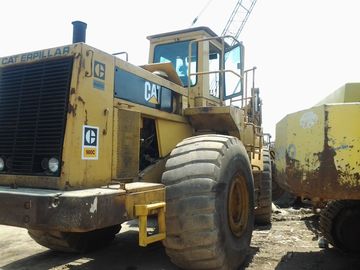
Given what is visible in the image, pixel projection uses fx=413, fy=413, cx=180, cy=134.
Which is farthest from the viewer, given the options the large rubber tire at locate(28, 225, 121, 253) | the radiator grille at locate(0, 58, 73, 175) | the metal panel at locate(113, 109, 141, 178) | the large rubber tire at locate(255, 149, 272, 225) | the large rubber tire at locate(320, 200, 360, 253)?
the large rubber tire at locate(255, 149, 272, 225)

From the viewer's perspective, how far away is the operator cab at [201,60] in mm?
6059

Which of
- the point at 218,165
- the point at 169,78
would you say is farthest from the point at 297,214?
the point at 218,165

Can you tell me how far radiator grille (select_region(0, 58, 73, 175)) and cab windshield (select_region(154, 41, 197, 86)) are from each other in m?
2.49

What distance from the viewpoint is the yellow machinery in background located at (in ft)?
9.93

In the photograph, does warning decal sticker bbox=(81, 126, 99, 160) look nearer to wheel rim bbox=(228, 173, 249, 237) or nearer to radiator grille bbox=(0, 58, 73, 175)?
radiator grille bbox=(0, 58, 73, 175)

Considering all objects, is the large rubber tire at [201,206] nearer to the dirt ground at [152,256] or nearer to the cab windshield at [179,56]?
the dirt ground at [152,256]

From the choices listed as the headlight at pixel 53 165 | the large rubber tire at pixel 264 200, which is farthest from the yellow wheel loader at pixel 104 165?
the large rubber tire at pixel 264 200

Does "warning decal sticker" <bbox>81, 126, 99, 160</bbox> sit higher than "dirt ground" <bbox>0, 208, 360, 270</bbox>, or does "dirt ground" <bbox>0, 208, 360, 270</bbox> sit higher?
"warning decal sticker" <bbox>81, 126, 99, 160</bbox>

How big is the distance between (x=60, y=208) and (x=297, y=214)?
6.78 m

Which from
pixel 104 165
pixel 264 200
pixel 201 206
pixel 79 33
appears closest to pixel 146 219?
pixel 201 206

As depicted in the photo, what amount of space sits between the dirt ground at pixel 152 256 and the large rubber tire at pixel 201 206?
825 millimetres

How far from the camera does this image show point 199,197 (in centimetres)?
379

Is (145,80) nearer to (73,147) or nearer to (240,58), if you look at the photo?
(73,147)

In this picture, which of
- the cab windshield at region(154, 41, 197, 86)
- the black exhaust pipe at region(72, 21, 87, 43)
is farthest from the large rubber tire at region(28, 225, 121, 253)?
the cab windshield at region(154, 41, 197, 86)
